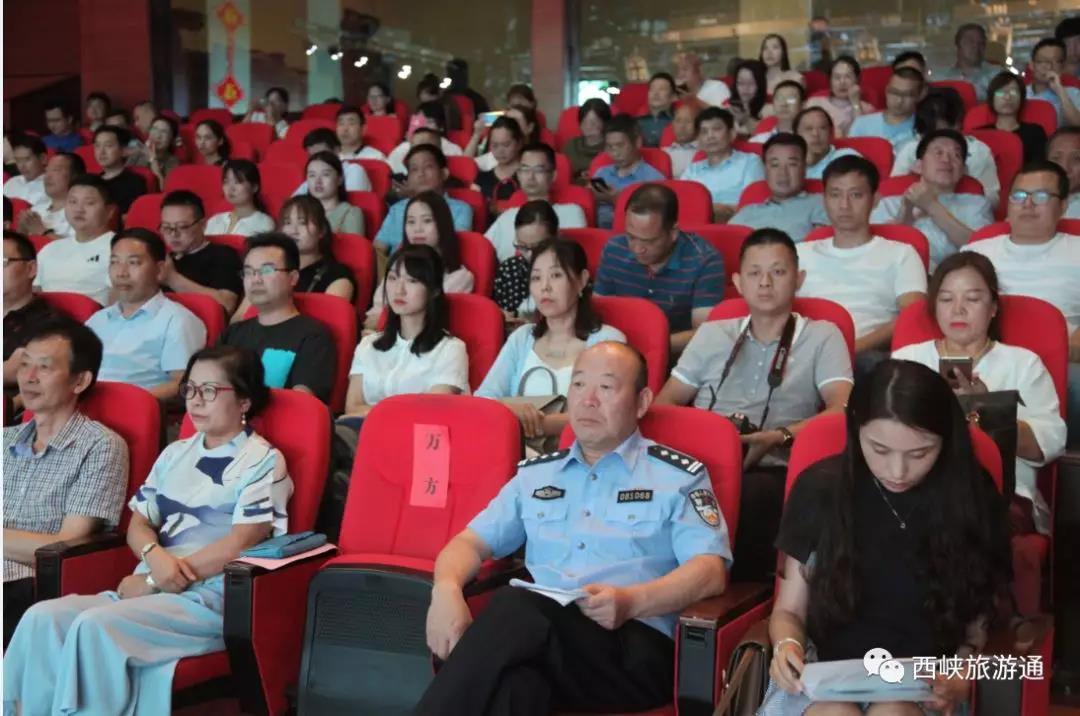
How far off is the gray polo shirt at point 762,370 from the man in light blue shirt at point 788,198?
5.54 ft

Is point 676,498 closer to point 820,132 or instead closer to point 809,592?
point 809,592

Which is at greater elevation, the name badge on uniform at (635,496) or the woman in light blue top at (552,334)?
the woman in light blue top at (552,334)

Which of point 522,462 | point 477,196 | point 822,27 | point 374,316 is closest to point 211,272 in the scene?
point 374,316

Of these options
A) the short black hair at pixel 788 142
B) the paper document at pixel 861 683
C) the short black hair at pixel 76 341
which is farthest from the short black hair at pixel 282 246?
the paper document at pixel 861 683

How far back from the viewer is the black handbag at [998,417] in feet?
8.50

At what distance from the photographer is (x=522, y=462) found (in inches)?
107

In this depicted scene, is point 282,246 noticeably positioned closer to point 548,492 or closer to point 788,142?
point 548,492

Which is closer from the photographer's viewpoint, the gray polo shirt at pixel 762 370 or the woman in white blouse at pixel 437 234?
the gray polo shirt at pixel 762 370

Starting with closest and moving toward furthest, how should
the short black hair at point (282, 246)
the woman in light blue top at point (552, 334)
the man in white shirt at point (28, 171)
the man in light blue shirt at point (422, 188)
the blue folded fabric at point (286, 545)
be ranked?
the blue folded fabric at point (286, 545), the woman in light blue top at point (552, 334), the short black hair at point (282, 246), the man in light blue shirt at point (422, 188), the man in white shirt at point (28, 171)

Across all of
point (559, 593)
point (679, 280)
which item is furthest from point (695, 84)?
point (559, 593)

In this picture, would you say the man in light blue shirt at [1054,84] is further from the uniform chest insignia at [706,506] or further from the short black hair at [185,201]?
the uniform chest insignia at [706,506]

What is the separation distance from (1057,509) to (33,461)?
259cm

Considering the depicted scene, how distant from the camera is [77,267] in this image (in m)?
5.34

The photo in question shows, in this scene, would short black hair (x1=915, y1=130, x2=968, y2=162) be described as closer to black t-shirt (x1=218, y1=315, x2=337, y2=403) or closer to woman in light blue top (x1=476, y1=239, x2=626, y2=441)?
woman in light blue top (x1=476, y1=239, x2=626, y2=441)
